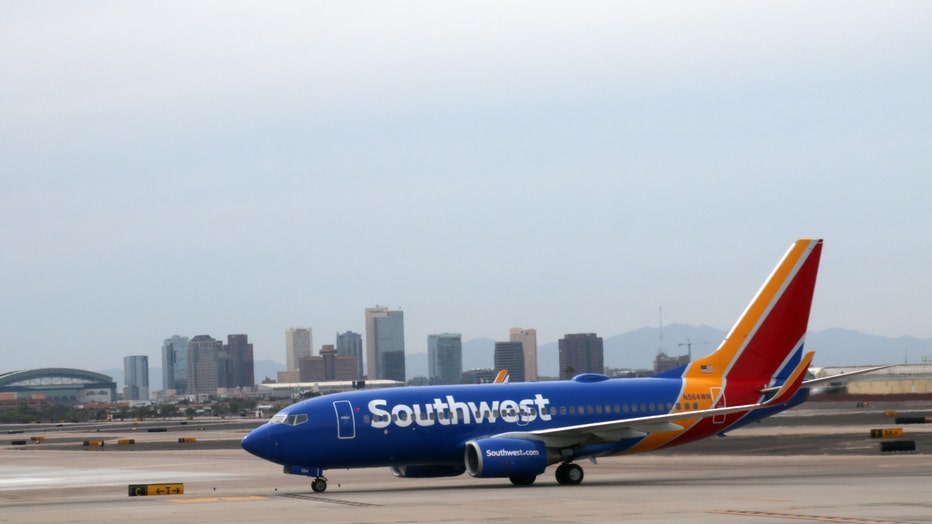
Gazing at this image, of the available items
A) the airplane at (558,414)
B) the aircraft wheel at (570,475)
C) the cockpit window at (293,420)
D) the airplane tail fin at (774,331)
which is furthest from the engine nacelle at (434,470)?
the airplane tail fin at (774,331)

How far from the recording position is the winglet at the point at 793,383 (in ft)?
153

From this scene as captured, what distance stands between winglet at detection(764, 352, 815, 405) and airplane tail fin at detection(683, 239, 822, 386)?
0.04m

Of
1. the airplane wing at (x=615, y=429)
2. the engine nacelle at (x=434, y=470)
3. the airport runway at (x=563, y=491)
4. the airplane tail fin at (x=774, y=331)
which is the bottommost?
the airport runway at (x=563, y=491)

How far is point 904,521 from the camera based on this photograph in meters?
27.9

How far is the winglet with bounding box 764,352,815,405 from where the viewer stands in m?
46.8

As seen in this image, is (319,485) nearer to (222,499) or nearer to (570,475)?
(222,499)

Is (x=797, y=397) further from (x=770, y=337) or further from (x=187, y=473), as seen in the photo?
(x=187, y=473)

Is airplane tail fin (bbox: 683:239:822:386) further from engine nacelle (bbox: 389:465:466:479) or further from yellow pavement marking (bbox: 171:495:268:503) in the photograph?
yellow pavement marking (bbox: 171:495:268:503)

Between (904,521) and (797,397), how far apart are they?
19.7m

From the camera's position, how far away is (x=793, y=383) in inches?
1870

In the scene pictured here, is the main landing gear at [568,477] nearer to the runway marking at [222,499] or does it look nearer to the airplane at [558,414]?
the airplane at [558,414]

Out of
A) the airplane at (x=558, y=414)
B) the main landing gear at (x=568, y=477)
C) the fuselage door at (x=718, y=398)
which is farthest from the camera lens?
the fuselage door at (x=718, y=398)

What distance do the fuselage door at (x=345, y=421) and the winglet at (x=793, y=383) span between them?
15051 mm

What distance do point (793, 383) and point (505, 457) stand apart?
40.2 feet
